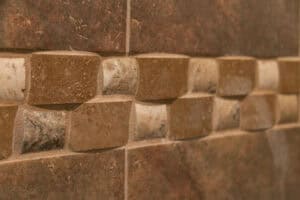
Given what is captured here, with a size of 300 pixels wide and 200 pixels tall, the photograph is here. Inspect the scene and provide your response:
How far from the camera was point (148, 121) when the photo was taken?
84 cm

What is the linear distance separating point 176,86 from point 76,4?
0.24 meters

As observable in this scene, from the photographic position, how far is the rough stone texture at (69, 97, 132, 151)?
2.45 ft

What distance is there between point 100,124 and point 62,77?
10 cm

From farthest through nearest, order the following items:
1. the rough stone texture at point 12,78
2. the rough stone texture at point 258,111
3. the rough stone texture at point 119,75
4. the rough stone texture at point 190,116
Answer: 1. the rough stone texture at point 258,111
2. the rough stone texture at point 190,116
3. the rough stone texture at point 119,75
4. the rough stone texture at point 12,78

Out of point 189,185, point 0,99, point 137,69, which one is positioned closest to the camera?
point 0,99

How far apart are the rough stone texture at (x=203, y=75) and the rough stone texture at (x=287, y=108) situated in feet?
0.77

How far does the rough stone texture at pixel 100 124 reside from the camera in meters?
0.75

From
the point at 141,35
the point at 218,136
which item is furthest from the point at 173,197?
the point at 141,35

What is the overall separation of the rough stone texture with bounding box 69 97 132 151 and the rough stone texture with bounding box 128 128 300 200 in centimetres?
5

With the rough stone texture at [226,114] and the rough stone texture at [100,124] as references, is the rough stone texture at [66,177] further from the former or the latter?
the rough stone texture at [226,114]

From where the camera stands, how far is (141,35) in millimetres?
821

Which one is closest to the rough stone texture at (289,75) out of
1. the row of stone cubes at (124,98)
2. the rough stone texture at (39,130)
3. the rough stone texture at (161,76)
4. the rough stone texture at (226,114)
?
the row of stone cubes at (124,98)

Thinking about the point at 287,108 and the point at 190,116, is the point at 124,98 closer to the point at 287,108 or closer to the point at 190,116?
the point at 190,116

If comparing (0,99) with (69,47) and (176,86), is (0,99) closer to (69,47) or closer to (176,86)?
(69,47)
